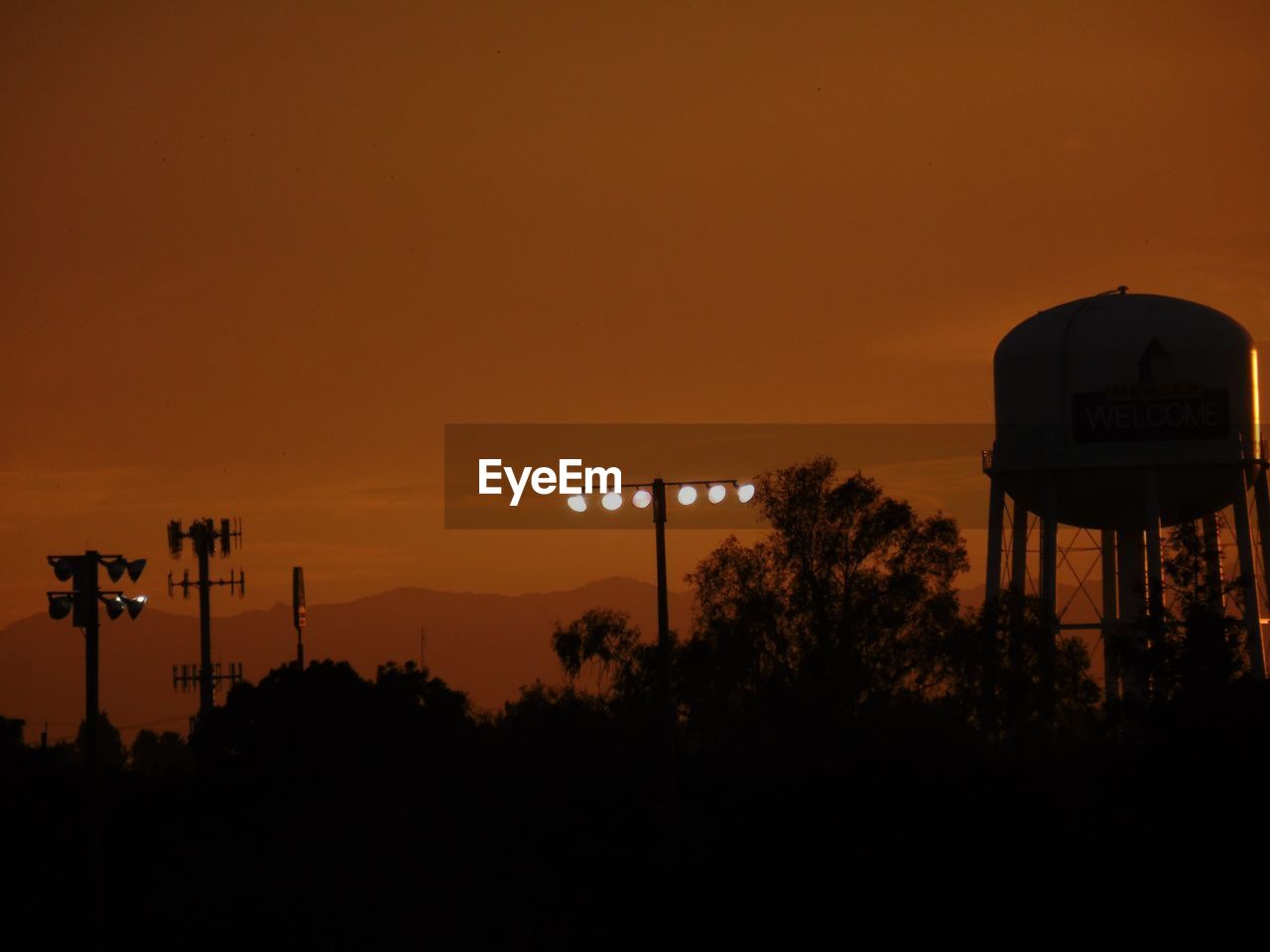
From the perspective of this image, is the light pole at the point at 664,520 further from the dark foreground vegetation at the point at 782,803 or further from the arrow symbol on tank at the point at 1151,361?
the arrow symbol on tank at the point at 1151,361

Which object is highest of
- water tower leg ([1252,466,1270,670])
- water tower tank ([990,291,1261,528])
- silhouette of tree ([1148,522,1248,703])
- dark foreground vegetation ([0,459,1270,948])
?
water tower tank ([990,291,1261,528])

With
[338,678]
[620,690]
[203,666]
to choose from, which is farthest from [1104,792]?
[338,678]

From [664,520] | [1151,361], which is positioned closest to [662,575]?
[664,520]

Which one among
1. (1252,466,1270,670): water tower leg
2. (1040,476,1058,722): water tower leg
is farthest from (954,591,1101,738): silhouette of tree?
(1252,466,1270,670): water tower leg

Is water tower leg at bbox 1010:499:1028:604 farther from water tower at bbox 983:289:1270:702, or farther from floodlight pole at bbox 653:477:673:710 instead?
floodlight pole at bbox 653:477:673:710

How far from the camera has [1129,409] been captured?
4972 centimetres

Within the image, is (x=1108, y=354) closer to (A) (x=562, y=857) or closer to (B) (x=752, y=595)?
(B) (x=752, y=595)

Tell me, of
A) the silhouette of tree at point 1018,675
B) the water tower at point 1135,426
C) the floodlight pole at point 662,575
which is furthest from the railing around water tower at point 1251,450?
the floodlight pole at point 662,575

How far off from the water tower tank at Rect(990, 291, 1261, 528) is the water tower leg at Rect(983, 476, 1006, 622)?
49.5 inches

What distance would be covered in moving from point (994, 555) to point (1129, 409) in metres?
7.40

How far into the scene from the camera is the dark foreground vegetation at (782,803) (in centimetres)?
3556

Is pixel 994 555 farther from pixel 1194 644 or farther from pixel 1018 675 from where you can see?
pixel 1194 644

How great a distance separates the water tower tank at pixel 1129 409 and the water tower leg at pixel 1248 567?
42 centimetres

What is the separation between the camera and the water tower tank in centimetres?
4975
